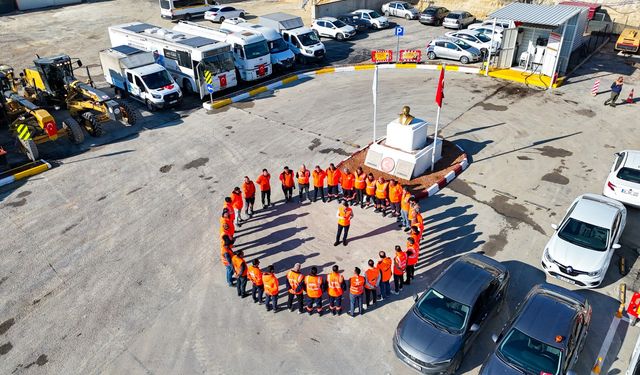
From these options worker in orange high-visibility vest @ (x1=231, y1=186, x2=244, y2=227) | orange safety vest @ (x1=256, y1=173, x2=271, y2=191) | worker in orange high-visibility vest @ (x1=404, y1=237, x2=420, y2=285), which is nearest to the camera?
worker in orange high-visibility vest @ (x1=404, y1=237, x2=420, y2=285)

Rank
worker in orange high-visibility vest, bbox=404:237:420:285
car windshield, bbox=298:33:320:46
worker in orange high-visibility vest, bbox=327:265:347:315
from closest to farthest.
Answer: worker in orange high-visibility vest, bbox=327:265:347:315
worker in orange high-visibility vest, bbox=404:237:420:285
car windshield, bbox=298:33:320:46

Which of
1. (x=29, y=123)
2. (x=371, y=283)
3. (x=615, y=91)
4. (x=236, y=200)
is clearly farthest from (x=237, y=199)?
(x=615, y=91)

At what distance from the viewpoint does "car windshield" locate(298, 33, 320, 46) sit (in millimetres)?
28903

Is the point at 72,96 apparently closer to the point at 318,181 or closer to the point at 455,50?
the point at 318,181

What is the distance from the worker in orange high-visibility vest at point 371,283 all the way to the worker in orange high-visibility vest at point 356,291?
8.6 inches

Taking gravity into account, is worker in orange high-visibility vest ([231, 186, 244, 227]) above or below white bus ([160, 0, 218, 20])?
below

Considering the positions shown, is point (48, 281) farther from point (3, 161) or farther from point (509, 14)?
point (509, 14)

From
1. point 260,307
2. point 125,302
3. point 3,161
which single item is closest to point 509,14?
point 260,307

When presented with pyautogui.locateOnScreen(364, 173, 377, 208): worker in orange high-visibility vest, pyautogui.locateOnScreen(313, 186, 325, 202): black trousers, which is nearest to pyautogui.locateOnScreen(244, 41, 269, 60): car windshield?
pyautogui.locateOnScreen(313, 186, 325, 202): black trousers

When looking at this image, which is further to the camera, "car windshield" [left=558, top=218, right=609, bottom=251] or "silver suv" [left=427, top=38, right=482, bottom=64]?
"silver suv" [left=427, top=38, right=482, bottom=64]

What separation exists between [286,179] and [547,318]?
8.48 metres

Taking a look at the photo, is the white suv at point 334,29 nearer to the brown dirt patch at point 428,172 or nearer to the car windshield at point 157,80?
the car windshield at point 157,80

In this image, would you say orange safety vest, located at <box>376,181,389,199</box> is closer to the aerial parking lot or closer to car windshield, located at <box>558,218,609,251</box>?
the aerial parking lot

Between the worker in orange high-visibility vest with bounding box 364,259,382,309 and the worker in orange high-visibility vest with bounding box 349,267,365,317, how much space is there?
8.6 inches
